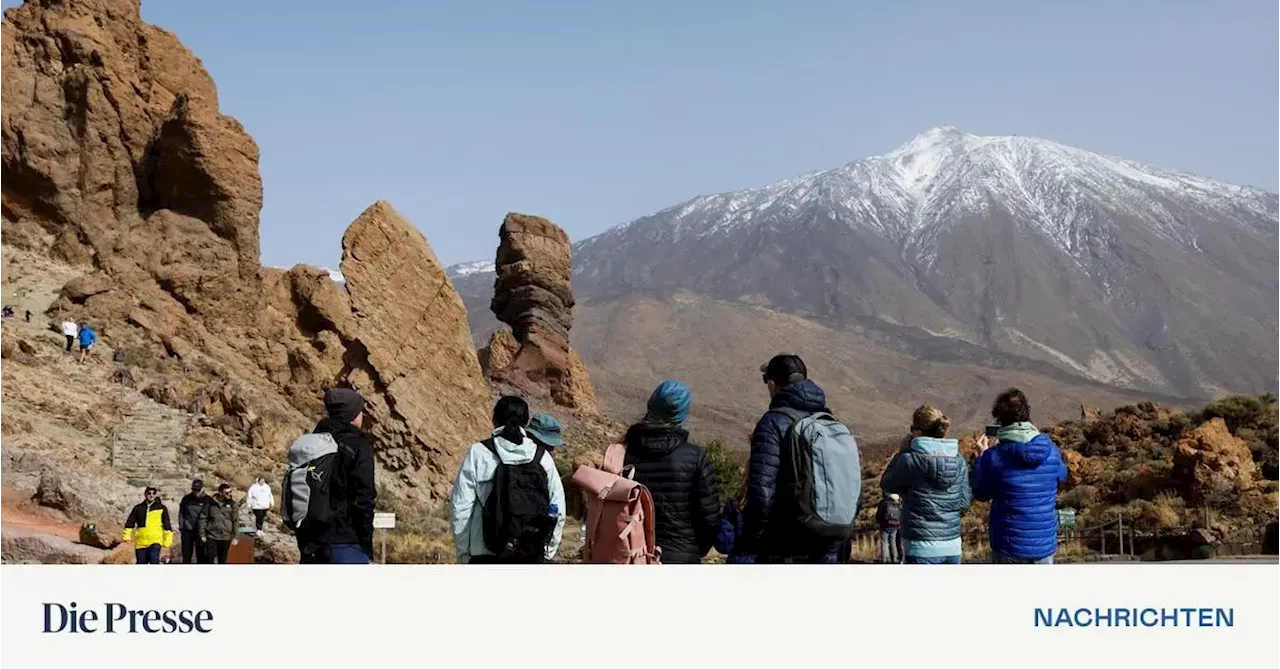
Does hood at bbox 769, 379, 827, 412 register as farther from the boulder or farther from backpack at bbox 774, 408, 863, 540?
the boulder

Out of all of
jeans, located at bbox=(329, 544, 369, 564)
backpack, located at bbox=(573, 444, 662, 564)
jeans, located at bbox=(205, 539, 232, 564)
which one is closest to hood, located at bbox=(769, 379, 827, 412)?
backpack, located at bbox=(573, 444, 662, 564)

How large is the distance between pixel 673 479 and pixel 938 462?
4.37 feet

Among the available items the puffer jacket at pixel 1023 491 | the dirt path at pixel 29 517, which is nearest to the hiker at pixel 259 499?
the dirt path at pixel 29 517

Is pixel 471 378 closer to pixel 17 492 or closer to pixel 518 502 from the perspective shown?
pixel 17 492

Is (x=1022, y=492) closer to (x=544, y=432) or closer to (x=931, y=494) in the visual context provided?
(x=931, y=494)

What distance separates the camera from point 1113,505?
27672 millimetres

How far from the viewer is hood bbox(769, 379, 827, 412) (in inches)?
276

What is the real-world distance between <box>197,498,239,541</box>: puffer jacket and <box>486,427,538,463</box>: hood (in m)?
9.58

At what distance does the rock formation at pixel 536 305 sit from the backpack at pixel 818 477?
173ft

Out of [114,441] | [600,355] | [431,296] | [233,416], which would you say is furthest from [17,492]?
[600,355]

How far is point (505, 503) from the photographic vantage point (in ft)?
23.3
